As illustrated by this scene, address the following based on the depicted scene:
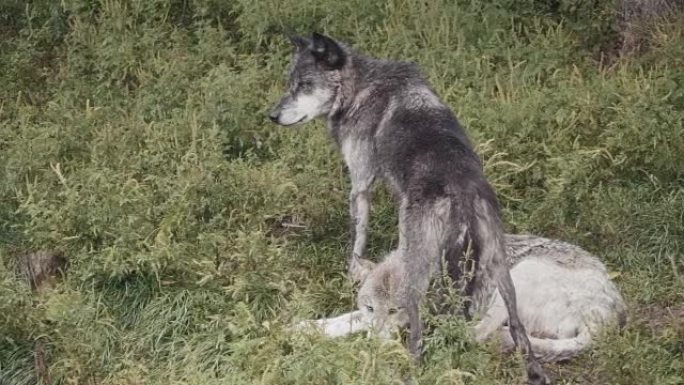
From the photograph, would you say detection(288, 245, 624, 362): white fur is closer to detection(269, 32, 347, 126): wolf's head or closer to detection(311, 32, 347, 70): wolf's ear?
detection(269, 32, 347, 126): wolf's head

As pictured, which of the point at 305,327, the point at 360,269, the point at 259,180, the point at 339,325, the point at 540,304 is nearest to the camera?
the point at 305,327

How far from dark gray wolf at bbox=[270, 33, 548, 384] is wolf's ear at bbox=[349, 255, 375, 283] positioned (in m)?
0.02

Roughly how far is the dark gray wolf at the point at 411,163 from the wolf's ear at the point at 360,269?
19 mm

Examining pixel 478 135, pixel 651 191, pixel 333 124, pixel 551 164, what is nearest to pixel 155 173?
pixel 333 124

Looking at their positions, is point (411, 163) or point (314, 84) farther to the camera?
point (314, 84)

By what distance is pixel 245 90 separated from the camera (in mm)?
8781

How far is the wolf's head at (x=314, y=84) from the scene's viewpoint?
24.2 ft

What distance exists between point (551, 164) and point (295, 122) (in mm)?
1875

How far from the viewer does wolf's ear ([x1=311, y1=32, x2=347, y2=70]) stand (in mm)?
7352

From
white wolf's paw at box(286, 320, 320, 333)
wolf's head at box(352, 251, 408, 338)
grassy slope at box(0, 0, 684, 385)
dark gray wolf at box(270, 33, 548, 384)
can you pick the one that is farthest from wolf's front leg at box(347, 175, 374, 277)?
white wolf's paw at box(286, 320, 320, 333)

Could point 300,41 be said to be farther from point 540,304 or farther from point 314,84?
point 540,304

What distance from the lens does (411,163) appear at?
6.21 m

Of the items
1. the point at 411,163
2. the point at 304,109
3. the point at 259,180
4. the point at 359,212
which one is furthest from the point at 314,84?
the point at 411,163

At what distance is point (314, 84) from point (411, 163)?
1482 mm
